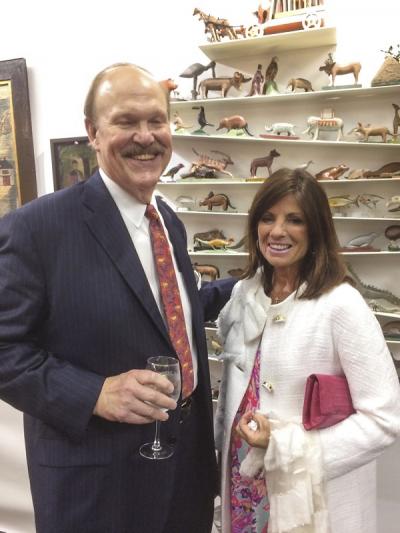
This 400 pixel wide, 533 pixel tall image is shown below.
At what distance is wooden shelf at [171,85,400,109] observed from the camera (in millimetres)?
2295

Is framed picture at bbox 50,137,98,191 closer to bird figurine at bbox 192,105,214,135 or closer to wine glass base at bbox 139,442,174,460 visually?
bird figurine at bbox 192,105,214,135

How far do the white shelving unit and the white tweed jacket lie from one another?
4.19 ft

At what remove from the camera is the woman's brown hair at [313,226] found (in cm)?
121

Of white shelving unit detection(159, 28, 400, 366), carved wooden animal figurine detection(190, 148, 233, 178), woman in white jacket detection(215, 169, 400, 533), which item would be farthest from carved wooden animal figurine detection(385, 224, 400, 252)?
woman in white jacket detection(215, 169, 400, 533)

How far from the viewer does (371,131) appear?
2.33 m

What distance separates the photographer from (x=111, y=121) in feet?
3.94

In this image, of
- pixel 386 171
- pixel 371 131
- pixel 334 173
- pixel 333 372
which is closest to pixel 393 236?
pixel 386 171

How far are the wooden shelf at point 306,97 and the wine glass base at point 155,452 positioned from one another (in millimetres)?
1915

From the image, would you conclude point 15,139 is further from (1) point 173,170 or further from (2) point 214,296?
(2) point 214,296

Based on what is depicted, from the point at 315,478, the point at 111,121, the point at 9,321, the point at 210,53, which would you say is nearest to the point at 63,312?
the point at 9,321

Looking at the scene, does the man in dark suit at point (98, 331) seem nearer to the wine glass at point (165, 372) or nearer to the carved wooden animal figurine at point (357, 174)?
the wine glass at point (165, 372)

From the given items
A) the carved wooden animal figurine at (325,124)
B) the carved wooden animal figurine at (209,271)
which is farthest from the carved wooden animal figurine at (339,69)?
the carved wooden animal figurine at (209,271)

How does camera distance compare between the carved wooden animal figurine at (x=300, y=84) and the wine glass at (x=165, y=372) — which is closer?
the wine glass at (x=165, y=372)

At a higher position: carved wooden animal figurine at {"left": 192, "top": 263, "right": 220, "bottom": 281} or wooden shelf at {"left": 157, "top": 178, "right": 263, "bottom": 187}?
wooden shelf at {"left": 157, "top": 178, "right": 263, "bottom": 187}
